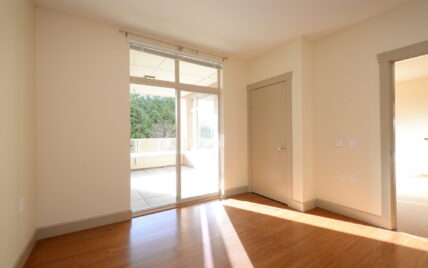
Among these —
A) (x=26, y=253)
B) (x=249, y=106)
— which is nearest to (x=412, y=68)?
(x=249, y=106)

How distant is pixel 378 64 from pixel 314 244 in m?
2.47

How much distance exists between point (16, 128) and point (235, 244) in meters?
2.51

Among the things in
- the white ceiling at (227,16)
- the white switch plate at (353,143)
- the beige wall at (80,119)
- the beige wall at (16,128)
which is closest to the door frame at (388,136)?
the white switch plate at (353,143)

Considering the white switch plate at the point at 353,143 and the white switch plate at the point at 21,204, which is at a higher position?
the white switch plate at the point at 353,143

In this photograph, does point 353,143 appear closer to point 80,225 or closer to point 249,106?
point 249,106

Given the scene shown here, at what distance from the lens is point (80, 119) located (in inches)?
104

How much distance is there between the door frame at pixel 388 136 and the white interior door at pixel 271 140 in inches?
48.2

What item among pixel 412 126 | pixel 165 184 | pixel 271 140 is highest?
pixel 412 126

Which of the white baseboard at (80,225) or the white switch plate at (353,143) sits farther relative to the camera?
the white switch plate at (353,143)

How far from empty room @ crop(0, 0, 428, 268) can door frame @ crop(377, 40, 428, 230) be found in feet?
0.06

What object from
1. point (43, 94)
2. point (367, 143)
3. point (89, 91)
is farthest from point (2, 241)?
point (367, 143)

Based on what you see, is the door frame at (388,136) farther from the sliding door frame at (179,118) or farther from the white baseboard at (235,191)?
the sliding door frame at (179,118)

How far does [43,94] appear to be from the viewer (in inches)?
95.7

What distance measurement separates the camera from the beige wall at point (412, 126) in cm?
553
